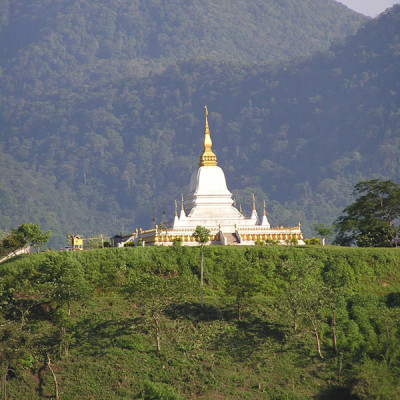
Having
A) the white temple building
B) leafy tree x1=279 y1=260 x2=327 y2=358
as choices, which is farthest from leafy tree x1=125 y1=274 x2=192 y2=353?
the white temple building

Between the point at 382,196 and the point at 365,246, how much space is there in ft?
36.0

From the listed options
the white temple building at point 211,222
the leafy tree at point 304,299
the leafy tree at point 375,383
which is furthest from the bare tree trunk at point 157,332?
the white temple building at point 211,222

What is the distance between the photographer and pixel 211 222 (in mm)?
80500

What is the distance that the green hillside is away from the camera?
→ 56.2 meters

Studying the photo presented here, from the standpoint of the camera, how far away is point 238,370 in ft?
191

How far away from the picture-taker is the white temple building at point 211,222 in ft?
251

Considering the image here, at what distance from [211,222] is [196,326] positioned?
20.0 meters

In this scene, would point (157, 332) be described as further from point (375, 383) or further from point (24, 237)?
point (24, 237)

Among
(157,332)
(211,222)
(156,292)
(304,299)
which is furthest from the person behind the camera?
(211,222)

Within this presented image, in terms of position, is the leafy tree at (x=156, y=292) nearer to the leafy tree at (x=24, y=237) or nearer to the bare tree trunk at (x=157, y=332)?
the bare tree trunk at (x=157, y=332)

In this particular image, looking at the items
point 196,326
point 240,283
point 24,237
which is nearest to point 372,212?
point 240,283

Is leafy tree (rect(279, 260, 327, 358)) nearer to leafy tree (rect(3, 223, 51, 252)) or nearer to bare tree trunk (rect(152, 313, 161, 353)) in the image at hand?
bare tree trunk (rect(152, 313, 161, 353))

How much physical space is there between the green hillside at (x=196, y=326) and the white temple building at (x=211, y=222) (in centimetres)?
717

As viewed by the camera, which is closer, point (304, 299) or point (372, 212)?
point (304, 299)
